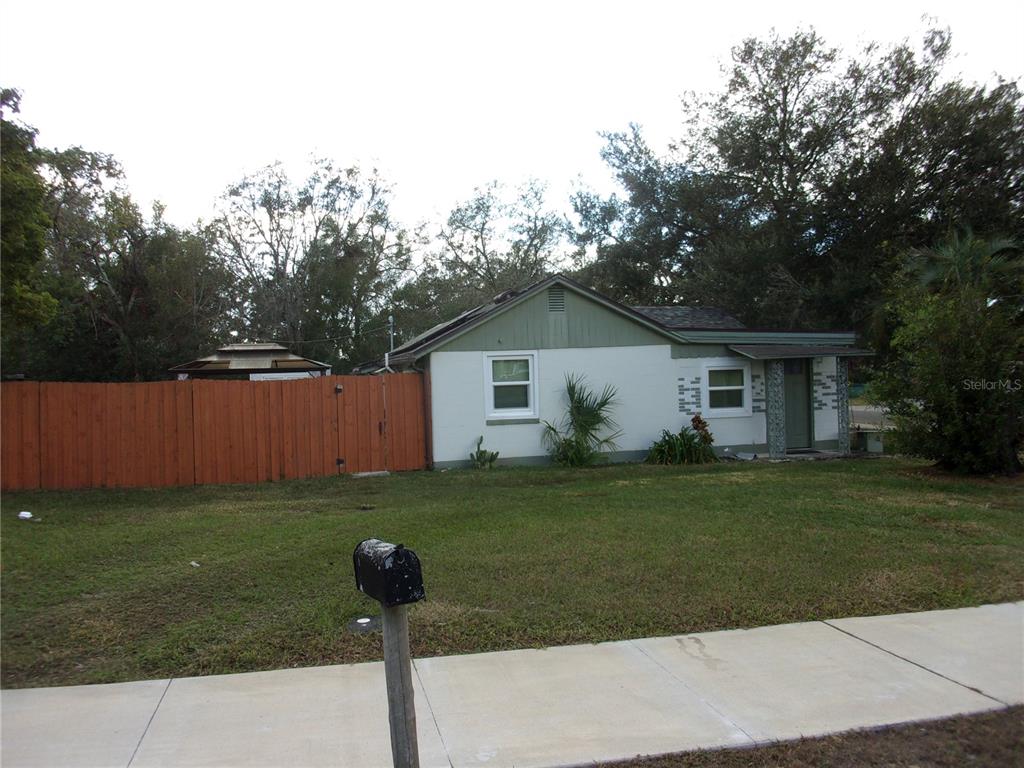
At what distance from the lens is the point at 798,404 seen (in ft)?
58.9

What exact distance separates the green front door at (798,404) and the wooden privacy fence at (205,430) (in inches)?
337

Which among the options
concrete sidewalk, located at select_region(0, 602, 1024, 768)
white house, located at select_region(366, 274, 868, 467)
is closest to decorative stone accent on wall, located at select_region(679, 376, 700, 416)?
white house, located at select_region(366, 274, 868, 467)

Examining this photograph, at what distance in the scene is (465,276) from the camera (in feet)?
137

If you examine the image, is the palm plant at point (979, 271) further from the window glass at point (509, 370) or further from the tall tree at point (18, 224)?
the tall tree at point (18, 224)

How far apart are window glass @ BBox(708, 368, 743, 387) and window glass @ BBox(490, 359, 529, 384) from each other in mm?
4401

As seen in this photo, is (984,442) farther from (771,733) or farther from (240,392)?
(240,392)

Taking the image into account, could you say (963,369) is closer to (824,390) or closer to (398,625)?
(824,390)

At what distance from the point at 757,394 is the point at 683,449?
2721 millimetres

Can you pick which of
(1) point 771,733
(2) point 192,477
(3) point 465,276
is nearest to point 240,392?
(2) point 192,477

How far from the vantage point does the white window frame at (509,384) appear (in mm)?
15711

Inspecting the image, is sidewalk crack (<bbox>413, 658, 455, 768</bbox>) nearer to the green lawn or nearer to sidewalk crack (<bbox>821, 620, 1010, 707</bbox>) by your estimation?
the green lawn

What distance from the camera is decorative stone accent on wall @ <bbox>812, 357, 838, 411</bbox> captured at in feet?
58.7

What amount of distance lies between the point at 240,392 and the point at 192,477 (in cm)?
171

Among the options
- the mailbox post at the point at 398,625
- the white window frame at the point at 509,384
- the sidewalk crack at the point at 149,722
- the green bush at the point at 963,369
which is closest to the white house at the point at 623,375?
the white window frame at the point at 509,384
